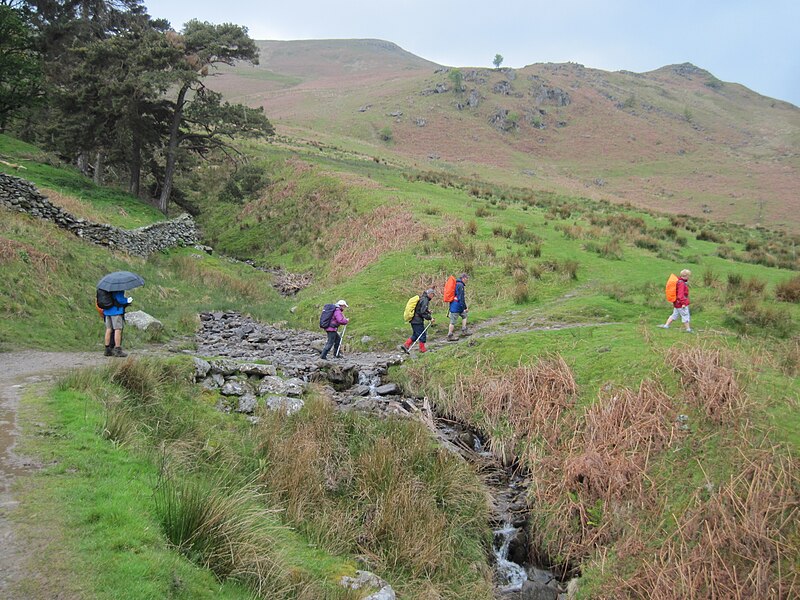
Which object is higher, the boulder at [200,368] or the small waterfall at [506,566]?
the boulder at [200,368]

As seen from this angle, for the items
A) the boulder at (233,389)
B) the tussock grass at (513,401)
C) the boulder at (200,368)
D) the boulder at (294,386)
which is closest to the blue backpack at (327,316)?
the boulder at (294,386)

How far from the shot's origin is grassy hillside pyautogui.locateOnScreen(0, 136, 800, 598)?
729 cm

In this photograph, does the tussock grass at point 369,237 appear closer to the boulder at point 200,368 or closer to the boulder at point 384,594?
the boulder at point 200,368

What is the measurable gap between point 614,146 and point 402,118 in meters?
48.5

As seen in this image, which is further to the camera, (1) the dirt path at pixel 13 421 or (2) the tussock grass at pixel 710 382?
(2) the tussock grass at pixel 710 382

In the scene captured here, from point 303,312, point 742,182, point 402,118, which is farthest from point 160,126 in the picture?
point 742,182

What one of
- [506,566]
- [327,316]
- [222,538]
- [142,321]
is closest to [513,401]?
[506,566]

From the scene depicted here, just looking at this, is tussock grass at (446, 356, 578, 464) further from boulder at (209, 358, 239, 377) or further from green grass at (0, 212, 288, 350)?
green grass at (0, 212, 288, 350)

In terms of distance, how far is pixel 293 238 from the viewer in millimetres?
33562

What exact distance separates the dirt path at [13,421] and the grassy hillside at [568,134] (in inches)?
2353

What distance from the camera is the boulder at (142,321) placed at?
1555 centimetres

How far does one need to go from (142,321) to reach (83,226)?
8.45 meters

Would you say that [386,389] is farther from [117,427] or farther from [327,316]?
[117,427]

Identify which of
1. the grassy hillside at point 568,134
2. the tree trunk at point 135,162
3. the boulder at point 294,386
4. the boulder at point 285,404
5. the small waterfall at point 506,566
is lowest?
the small waterfall at point 506,566
